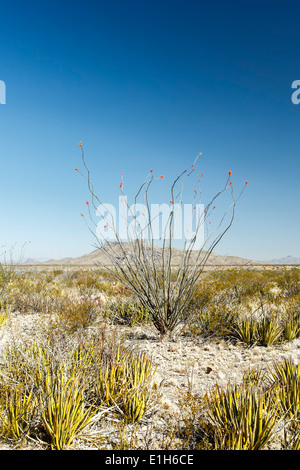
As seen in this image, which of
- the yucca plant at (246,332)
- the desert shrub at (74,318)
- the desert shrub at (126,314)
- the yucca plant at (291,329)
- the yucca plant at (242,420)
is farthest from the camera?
the desert shrub at (126,314)

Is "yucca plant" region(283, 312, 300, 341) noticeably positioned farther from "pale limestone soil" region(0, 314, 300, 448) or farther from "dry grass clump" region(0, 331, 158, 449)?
"dry grass clump" region(0, 331, 158, 449)

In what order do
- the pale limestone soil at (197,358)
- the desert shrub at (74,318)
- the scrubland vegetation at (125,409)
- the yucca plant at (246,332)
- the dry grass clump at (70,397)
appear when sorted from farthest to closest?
the yucca plant at (246,332) → the desert shrub at (74,318) → the pale limestone soil at (197,358) → the dry grass clump at (70,397) → the scrubland vegetation at (125,409)

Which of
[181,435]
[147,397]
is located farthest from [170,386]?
[181,435]

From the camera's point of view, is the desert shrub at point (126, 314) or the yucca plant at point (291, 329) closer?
the yucca plant at point (291, 329)

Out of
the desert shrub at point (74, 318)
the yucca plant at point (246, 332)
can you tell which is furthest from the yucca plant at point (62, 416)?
the yucca plant at point (246, 332)

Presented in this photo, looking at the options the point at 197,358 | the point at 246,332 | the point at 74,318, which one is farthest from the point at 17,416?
the point at 246,332

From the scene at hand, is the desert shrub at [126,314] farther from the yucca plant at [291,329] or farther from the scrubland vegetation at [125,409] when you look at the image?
the scrubland vegetation at [125,409]

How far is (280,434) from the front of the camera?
3217 mm

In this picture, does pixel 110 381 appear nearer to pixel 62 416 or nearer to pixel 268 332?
pixel 62 416

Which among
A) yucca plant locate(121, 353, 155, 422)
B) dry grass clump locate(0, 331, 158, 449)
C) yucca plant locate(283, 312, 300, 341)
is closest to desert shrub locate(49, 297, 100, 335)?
dry grass clump locate(0, 331, 158, 449)

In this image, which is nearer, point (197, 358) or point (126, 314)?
point (197, 358)

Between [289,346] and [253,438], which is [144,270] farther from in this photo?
[253,438]

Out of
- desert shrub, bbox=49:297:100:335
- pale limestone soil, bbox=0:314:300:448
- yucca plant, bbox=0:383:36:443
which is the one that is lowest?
pale limestone soil, bbox=0:314:300:448
